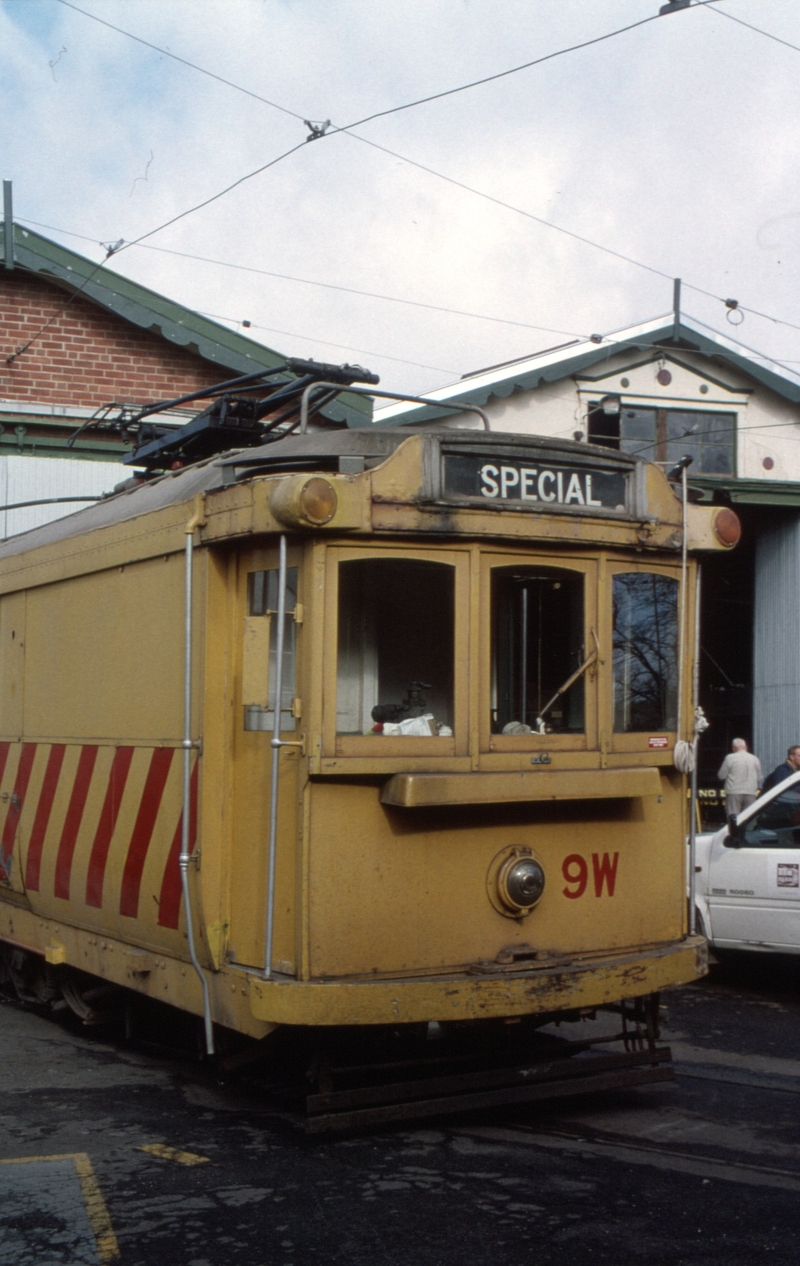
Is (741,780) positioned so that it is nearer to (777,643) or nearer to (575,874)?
(777,643)

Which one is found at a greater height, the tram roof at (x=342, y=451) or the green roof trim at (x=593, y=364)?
the green roof trim at (x=593, y=364)

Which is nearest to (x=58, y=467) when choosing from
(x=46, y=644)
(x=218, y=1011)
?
(x=46, y=644)

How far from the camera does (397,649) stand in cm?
592

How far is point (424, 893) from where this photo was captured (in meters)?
5.78

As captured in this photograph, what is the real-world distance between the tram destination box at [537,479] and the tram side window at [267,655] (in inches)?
32.3

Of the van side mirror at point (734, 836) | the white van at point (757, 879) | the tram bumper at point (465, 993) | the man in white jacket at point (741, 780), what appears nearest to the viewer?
the tram bumper at point (465, 993)

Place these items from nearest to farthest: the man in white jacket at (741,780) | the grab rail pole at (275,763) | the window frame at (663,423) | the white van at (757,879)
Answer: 1. the grab rail pole at (275,763)
2. the white van at (757,879)
3. the man in white jacket at (741,780)
4. the window frame at (663,423)

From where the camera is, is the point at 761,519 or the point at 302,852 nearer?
the point at 302,852

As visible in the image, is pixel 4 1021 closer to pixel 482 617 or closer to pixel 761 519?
pixel 482 617

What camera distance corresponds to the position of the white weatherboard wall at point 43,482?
14609 mm

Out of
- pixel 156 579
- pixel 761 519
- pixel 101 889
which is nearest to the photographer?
pixel 156 579

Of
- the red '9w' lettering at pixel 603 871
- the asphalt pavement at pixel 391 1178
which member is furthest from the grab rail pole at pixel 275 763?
the red '9w' lettering at pixel 603 871

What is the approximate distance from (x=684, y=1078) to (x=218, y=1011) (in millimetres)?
2766

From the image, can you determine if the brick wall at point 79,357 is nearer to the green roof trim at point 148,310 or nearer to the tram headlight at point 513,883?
the green roof trim at point 148,310
